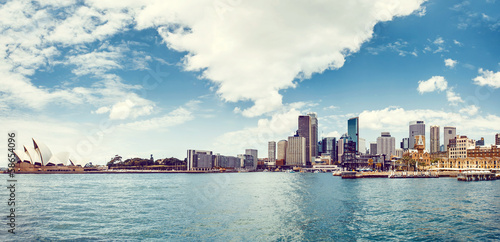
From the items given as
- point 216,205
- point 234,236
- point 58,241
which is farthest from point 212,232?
point 216,205

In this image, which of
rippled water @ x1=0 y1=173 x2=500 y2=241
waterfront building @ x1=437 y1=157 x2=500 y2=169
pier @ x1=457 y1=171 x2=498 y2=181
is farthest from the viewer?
waterfront building @ x1=437 y1=157 x2=500 y2=169

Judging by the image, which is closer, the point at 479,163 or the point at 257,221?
the point at 257,221

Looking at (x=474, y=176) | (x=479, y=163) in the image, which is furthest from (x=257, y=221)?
(x=479, y=163)

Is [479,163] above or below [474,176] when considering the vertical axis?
above

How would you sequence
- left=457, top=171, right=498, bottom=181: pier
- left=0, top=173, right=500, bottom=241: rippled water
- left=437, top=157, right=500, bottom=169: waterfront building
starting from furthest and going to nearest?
1. left=437, top=157, right=500, bottom=169: waterfront building
2. left=457, top=171, right=498, bottom=181: pier
3. left=0, top=173, right=500, bottom=241: rippled water

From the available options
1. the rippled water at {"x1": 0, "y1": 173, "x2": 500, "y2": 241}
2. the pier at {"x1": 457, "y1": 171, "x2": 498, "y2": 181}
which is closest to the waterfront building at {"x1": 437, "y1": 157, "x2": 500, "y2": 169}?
the pier at {"x1": 457, "y1": 171, "x2": 498, "y2": 181}

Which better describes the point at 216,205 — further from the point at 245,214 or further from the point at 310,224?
the point at 310,224

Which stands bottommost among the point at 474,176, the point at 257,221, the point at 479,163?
the point at 474,176

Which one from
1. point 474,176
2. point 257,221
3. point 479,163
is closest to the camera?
point 257,221

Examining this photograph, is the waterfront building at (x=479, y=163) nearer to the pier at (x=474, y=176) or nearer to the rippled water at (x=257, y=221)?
the pier at (x=474, y=176)

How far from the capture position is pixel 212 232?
34.1 m

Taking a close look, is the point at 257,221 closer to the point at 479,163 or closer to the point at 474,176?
the point at 474,176

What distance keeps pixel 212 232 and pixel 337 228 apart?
44.3 ft

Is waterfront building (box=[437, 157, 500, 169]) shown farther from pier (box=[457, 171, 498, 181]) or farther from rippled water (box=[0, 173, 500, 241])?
rippled water (box=[0, 173, 500, 241])
